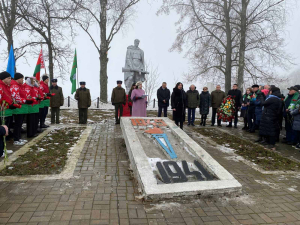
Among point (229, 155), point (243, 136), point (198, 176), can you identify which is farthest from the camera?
point (243, 136)

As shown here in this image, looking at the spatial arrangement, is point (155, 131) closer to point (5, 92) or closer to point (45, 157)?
point (45, 157)

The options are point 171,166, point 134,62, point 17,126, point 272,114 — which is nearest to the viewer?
point 171,166

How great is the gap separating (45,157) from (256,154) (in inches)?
200

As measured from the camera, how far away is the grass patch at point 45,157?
4.40 metres

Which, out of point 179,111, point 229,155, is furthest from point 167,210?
point 179,111

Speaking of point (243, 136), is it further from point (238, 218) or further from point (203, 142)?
point (238, 218)

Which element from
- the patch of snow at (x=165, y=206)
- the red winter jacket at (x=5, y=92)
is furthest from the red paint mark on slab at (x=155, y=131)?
the red winter jacket at (x=5, y=92)

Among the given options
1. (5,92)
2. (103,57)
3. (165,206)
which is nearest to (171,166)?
(165,206)

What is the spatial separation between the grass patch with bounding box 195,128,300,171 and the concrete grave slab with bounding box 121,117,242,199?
1.56m

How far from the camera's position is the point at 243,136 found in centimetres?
839

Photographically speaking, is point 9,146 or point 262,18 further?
point 262,18

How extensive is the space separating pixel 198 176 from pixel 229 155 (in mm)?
2272

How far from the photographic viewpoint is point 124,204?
3273mm

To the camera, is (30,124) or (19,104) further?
(30,124)
